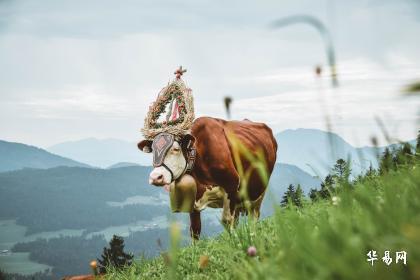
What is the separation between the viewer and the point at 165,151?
7.74m

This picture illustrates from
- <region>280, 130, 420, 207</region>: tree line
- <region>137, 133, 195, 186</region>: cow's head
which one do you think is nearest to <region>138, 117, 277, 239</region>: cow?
<region>137, 133, 195, 186</region>: cow's head

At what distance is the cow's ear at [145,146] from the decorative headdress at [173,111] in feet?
0.37

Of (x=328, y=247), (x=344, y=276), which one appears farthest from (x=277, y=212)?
(x=344, y=276)

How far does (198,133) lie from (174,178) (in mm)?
1173

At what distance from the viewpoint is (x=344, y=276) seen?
1.57 metres

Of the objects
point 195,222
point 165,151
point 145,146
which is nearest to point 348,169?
point 165,151

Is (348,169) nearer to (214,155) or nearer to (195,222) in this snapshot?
(214,155)

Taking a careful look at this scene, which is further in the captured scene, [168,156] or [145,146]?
[145,146]

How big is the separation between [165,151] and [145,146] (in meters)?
0.71

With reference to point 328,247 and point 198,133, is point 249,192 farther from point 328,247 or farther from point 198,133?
A: point 328,247

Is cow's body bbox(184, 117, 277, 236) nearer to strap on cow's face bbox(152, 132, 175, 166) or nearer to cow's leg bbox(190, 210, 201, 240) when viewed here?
cow's leg bbox(190, 210, 201, 240)

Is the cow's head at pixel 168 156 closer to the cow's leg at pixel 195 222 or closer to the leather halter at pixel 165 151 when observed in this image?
the leather halter at pixel 165 151

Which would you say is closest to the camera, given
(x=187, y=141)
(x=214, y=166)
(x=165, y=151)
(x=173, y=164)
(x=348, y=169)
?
(x=348, y=169)

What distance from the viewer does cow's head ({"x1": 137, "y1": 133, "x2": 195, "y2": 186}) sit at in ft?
24.9
